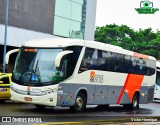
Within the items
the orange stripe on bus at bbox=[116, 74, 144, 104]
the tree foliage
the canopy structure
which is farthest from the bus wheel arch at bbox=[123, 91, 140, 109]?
the tree foliage

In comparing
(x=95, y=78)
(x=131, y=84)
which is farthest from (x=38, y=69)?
(x=131, y=84)

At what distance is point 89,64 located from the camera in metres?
19.6

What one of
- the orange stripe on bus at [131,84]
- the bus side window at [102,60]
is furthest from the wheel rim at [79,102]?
the orange stripe on bus at [131,84]

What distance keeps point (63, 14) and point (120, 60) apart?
73.1ft

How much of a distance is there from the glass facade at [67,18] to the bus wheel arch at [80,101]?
24.6 m

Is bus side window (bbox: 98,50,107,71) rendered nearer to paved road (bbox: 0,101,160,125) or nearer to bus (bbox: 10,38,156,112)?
bus (bbox: 10,38,156,112)

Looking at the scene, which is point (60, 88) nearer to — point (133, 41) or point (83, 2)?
point (83, 2)

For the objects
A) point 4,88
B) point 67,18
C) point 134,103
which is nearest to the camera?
point 4,88

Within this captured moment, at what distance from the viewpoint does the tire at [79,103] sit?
1916 cm

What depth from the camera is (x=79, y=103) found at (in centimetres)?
1936

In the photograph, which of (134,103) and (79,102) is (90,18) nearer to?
(134,103)

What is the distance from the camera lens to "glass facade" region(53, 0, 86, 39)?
44.0 meters

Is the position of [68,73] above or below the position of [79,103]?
above

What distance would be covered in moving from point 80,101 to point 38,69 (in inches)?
106
